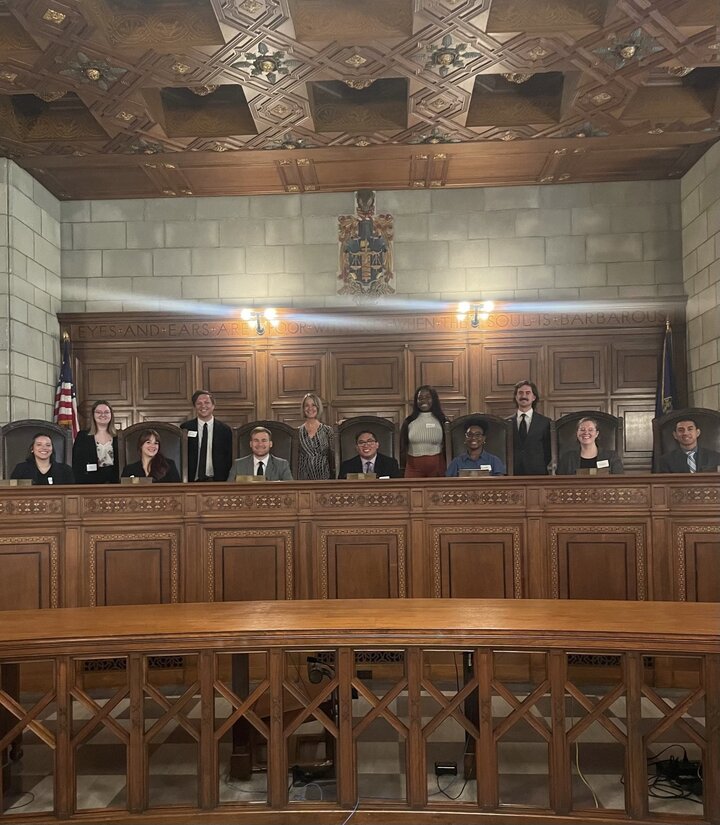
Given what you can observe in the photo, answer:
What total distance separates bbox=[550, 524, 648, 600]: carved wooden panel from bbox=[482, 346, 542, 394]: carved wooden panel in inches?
173

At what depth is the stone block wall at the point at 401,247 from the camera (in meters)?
9.04

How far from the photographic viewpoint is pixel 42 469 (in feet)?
17.7

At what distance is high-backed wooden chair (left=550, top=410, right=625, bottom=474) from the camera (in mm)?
6734

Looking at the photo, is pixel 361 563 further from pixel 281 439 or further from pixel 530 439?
pixel 530 439

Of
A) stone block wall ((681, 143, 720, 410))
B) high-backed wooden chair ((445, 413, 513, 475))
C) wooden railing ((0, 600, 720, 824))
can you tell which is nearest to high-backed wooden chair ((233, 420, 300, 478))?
high-backed wooden chair ((445, 413, 513, 475))

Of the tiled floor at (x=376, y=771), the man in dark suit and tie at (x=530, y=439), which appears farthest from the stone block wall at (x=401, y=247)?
the tiled floor at (x=376, y=771)

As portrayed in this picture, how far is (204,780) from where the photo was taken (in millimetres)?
2904

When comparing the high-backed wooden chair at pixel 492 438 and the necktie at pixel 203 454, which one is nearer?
the necktie at pixel 203 454

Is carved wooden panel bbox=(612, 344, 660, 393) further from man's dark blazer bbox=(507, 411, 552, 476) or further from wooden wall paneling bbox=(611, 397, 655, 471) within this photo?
man's dark blazer bbox=(507, 411, 552, 476)

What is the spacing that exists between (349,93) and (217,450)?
12.1 feet

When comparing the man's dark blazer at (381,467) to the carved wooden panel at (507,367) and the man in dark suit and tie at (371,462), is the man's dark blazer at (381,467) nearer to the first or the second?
the man in dark suit and tie at (371,462)

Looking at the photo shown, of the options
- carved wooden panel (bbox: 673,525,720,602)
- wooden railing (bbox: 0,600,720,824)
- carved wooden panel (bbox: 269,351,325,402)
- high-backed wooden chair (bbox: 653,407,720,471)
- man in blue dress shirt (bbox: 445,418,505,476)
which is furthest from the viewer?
carved wooden panel (bbox: 269,351,325,402)

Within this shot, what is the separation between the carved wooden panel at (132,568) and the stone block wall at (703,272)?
19.3 ft

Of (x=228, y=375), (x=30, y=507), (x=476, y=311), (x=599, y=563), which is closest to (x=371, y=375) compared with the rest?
(x=476, y=311)
